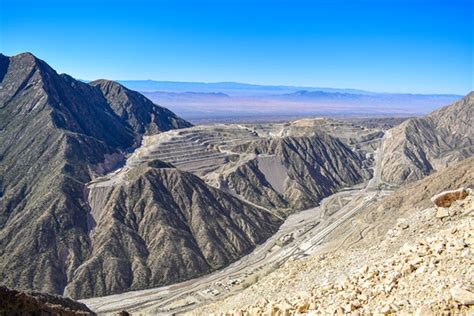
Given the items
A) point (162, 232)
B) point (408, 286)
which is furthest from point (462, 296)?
point (162, 232)

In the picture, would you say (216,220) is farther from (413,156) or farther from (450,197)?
(413,156)

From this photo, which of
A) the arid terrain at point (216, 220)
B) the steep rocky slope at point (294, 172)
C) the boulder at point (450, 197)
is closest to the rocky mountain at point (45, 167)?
the arid terrain at point (216, 220)

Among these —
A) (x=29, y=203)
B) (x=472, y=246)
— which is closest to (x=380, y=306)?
(x=472, y=246)

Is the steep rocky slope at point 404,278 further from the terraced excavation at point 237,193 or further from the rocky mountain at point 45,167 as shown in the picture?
the rocky mountain at point 45,167

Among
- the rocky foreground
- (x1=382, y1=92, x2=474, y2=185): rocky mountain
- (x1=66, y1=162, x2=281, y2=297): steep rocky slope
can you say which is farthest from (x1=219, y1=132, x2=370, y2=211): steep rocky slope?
the rocky foreground

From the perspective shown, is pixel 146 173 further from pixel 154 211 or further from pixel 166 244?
pixel 166 244
